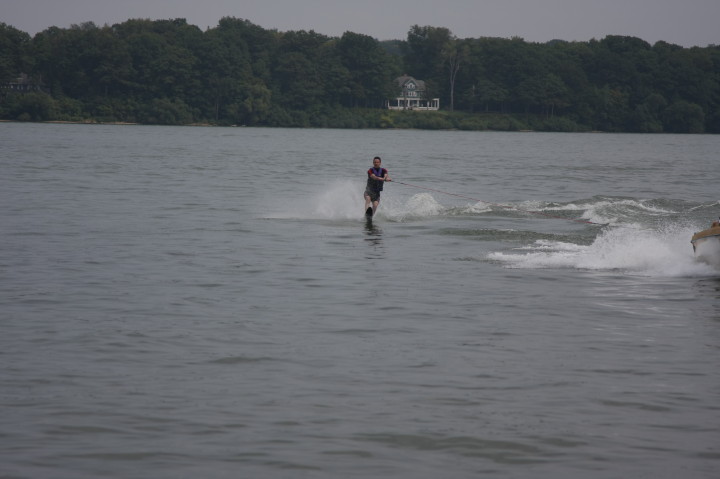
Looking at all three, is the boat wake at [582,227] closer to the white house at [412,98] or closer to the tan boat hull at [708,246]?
the tan boat hull at [708,246]

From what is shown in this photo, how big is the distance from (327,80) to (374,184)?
14572 cm

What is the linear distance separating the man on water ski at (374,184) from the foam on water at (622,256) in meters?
5.54

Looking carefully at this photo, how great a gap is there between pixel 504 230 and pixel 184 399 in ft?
A: 52.7

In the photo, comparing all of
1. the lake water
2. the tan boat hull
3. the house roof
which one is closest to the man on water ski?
the lake water

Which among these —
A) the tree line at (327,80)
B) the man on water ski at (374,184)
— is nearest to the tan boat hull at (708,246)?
the man on water ski at (374,184)

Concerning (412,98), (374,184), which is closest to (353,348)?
(374,184)

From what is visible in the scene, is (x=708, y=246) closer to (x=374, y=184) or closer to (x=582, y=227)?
(x=582, y=227)

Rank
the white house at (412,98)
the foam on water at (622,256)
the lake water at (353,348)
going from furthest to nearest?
the white house at (412,98), the foam on water at (622,256), the lake water at (353,348)

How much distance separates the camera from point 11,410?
9633 mm

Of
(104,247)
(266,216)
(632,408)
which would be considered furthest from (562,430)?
(266,216)

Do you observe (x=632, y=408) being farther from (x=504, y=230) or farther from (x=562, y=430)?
(x=504, y=230)

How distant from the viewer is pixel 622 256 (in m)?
19.7

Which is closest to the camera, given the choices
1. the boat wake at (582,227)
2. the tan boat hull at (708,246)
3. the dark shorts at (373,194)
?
the tan boat hull at (708,246)

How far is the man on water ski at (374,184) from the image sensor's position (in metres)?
26.2
